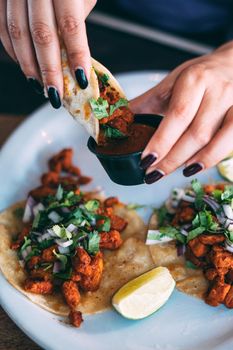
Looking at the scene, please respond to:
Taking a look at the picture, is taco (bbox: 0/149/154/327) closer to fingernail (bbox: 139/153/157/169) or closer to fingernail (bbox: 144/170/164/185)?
fingernail (bbox: 144/170/164/185)

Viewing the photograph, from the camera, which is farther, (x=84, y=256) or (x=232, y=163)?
(x=232, y=163)

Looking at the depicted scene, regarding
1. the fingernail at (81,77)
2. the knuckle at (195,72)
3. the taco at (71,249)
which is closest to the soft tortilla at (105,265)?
the taco at (71,249)

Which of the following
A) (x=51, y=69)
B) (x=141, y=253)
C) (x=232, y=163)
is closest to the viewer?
(x=51, y=69)

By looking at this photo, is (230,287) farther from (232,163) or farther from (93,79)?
(93,79)

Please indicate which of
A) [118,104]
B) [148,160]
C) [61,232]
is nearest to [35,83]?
[118,104]

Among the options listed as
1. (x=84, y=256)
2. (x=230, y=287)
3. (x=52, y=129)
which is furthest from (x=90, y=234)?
(x=52, y=129)

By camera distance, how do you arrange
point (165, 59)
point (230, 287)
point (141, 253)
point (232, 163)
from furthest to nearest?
point (165, 59), point (232, 163), point (141, 253), point (230, 287)

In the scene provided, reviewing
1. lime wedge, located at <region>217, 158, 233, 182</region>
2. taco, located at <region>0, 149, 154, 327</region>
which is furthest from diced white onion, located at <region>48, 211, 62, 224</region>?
lime wedge, located at <region>217, 158, 233, 182</region>
